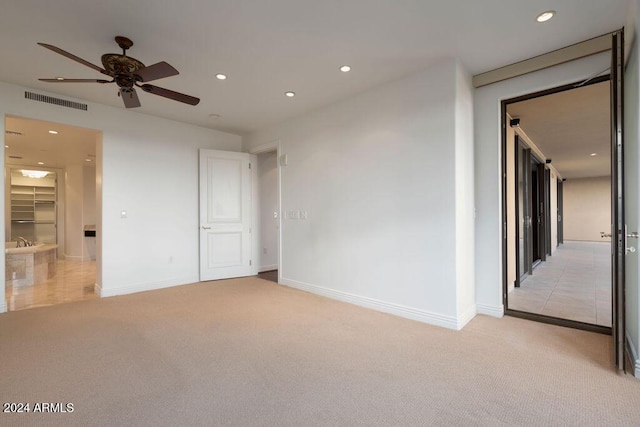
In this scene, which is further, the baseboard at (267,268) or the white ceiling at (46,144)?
the baseboard at (267,268)

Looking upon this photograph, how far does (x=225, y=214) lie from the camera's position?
5.40 metres

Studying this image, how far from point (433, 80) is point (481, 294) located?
2.35 metres

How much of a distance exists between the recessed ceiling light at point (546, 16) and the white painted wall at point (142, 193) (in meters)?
→ 4.21

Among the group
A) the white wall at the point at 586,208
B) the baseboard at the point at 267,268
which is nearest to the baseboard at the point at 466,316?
the baseboard at the point at 267,268

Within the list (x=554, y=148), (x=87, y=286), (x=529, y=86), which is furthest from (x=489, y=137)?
(x=87, y=286)

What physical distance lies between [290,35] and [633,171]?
280 centimetres

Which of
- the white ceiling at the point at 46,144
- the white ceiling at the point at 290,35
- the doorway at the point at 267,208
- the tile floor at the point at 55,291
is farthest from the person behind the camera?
the doorway at the point at 267,208

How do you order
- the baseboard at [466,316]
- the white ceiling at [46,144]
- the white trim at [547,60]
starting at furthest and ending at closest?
the white ceiling at [46,144], the baseboard at [466,316], the white trim at [547,60]

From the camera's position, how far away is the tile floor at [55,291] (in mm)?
4039

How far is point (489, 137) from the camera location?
3355 mm

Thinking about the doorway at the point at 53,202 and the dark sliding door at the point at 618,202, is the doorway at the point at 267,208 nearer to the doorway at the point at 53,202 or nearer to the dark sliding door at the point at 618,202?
the doorway at the point at 53,202

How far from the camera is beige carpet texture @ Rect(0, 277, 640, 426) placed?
1737 mm

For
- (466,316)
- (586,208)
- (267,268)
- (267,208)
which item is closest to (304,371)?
(466,316)

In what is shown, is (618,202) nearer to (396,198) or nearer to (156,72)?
(396,198)
